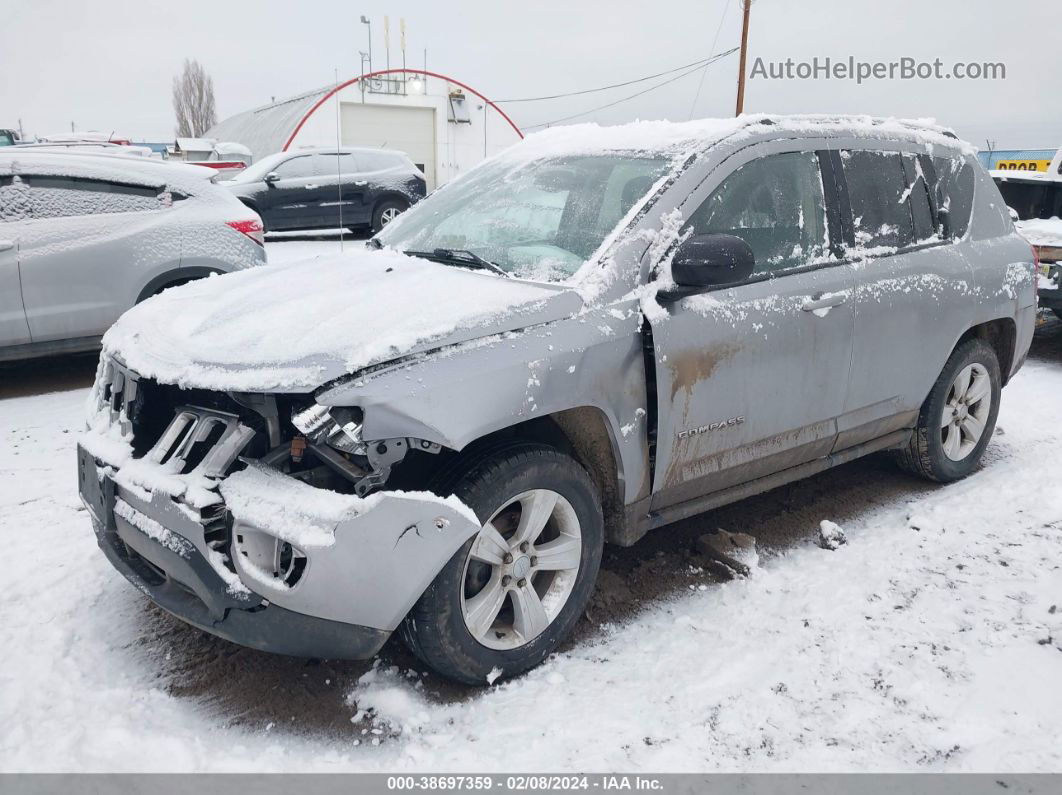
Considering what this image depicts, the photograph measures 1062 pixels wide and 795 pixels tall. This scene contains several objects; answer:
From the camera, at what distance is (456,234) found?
3592 mm

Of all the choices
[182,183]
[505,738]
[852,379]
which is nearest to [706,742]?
[505,738]

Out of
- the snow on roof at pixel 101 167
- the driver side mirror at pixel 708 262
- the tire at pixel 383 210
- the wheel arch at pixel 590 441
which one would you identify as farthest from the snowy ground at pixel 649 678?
the tire at pixel 383 210

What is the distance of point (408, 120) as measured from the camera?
26.2 metres

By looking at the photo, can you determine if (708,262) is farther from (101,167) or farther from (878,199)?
(101,167)

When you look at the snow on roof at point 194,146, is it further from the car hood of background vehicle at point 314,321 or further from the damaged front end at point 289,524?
the damaged front end at point 289,524

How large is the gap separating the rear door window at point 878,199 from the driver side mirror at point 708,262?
3.67 feet

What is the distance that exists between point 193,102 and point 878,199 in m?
68.3

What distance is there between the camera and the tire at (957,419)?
14.3ft

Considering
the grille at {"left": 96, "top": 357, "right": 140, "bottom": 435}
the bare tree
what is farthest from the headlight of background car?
the bare tree

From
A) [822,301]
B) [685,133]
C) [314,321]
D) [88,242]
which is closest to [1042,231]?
[822,301]

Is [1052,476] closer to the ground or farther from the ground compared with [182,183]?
closer to the ground
